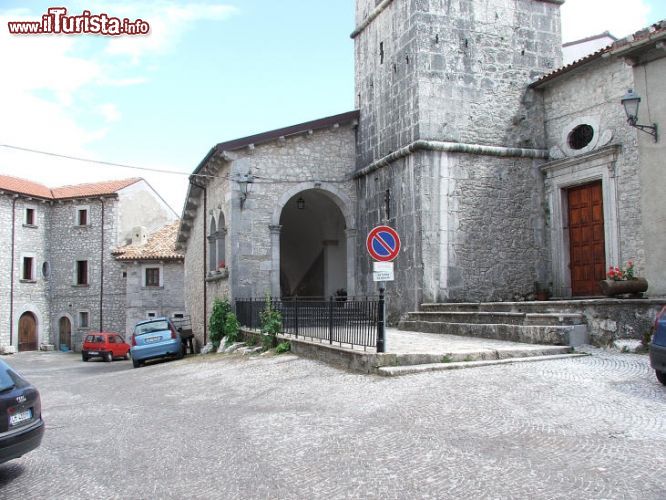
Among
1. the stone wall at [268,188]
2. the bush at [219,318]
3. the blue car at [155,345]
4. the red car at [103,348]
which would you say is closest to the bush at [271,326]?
the stone wall at [268,188]

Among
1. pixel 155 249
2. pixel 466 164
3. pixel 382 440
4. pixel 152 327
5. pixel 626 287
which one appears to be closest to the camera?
pixel 382 440

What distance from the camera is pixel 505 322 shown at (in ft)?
38.5

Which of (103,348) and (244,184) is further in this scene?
(103,348)

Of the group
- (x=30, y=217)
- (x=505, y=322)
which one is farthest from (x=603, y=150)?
(x=30, y=217)

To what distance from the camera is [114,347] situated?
27.6m

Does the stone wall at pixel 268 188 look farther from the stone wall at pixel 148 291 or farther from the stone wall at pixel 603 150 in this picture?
the stone wall at pixel 148 291

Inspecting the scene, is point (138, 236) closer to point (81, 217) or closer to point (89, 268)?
point (89, 268)

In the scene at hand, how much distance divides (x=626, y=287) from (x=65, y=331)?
108 ft

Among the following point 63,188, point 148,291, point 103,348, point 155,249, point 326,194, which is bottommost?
point 103,348

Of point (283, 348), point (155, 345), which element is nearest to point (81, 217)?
point (155, 345)

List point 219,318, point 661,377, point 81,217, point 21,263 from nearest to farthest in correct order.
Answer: point 661,377
point 219,318
point 21,263
point 81,217

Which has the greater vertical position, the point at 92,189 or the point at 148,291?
the point at 92,189

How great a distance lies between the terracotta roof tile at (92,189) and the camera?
35844 millimetres

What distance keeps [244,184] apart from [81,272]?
23189mm
